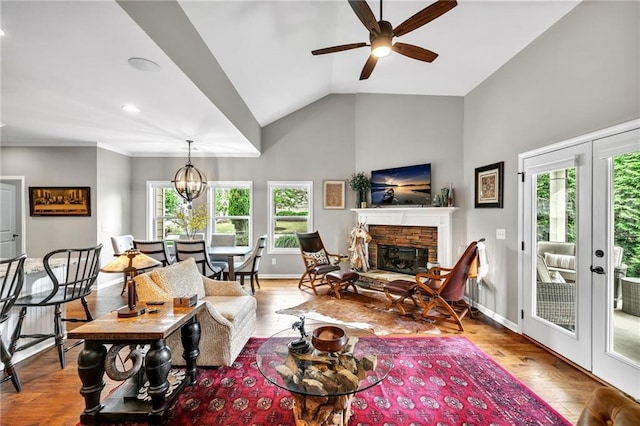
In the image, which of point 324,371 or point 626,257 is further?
point 626,257

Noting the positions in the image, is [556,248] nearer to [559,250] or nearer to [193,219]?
[559,250]

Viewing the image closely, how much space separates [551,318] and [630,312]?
760 millimetres

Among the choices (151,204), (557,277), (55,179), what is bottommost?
(557,277)

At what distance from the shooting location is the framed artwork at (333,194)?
577 cm

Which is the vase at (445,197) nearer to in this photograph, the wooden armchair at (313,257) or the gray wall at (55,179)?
the wooden armchair at (313,257)

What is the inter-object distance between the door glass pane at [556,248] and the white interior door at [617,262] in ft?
0.86

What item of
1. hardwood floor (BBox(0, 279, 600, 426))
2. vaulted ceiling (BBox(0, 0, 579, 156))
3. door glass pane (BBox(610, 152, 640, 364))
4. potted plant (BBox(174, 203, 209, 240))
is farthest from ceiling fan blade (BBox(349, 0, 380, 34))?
potted plant (BBox(174, 203, 209, 240))

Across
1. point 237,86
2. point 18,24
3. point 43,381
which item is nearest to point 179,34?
point 18,24

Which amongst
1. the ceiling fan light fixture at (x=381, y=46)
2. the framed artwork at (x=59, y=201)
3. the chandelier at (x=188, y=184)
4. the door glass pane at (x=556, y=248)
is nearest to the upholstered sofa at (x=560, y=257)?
the door glass pane at (x=556, y=248)

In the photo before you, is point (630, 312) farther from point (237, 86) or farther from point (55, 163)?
point (55, 163)

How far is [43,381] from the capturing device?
7.56 ft

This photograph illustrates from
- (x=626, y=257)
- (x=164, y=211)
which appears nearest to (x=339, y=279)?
(x=626, y=257)

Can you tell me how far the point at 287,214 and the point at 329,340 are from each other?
4.30 metres

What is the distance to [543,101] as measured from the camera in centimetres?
294
